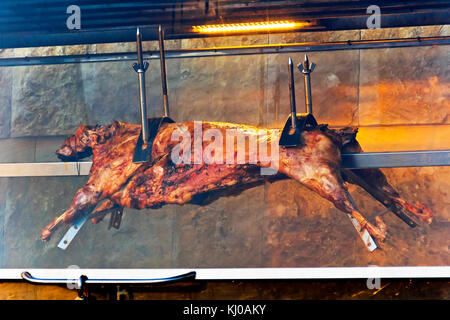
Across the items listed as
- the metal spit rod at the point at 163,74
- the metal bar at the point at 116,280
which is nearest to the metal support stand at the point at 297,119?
the metal spit rod at the point at 163,74

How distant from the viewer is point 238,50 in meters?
2.19

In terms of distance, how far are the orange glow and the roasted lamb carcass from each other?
50cm

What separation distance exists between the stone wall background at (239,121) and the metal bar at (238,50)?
0.03 meters

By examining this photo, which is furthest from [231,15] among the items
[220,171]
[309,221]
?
[309,221]

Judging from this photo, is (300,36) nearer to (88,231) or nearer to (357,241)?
(357,241)

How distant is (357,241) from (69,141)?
5.14ft

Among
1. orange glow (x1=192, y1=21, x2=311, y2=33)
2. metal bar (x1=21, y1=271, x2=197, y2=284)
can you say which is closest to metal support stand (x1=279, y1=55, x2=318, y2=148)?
orange glow (x1=192, y1=21, x2=311, y2=33)

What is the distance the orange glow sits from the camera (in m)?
2.16

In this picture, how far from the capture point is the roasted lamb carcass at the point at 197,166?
2.05 metres

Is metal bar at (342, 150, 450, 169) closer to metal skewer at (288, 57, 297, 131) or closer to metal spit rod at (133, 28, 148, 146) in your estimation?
metal skewer at (288, 57, 297, 131)

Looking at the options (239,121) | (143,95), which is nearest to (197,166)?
(239,121)

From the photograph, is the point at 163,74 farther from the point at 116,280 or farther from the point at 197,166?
the point at 116,280

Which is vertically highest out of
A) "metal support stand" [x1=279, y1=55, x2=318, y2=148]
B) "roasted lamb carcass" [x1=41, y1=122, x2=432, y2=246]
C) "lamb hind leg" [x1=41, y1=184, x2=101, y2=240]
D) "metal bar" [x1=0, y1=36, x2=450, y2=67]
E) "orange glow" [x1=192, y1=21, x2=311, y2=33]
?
"orange glow" [x1=192, y1=21, x2=311, y2=33]

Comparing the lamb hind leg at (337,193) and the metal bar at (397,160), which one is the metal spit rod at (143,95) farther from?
the metal bar at (397,160)
